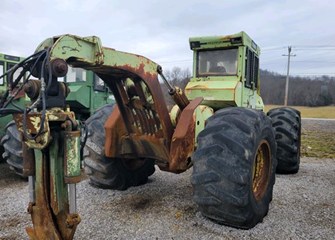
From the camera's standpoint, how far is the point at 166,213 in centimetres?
417

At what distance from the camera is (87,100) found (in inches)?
293

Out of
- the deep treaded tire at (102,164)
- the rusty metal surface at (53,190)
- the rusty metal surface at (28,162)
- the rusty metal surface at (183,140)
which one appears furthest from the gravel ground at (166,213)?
the rusty metal surface at (28,162)

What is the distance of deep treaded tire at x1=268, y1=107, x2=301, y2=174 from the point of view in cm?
632

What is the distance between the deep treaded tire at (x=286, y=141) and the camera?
632 centimetres

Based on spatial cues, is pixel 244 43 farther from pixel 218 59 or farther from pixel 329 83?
pixel 329 83

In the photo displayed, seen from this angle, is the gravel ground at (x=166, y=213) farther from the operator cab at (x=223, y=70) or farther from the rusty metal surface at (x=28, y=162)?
the operator cab at (x=223, y=70)

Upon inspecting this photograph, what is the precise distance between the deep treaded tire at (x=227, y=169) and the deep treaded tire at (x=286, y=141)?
2961 mm

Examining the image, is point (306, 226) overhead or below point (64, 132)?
below

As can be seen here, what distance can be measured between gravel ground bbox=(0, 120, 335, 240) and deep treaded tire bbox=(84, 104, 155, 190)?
0.18m

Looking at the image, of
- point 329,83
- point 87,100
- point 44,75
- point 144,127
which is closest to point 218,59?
point 144,127

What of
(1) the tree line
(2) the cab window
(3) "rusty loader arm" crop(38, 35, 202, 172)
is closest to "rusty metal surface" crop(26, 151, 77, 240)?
(3) "rusty loader arm" crop(38, 35, 202, 172)

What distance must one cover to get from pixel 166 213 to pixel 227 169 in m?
1.21

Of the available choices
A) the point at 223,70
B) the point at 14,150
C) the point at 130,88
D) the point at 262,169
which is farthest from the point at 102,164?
the point at 223,70

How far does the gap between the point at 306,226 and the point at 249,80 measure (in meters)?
2.79
